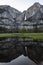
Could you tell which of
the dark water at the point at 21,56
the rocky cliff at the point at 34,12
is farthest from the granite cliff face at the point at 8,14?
the dark water at the point at 21,56

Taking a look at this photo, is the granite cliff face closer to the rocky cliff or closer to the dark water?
the rocky cliff

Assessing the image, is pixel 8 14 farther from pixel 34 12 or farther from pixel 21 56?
pixel 21 56

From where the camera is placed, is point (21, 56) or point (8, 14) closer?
point (21, 56)

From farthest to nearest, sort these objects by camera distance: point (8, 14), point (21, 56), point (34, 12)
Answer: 1. point (8, 14)
2. point (34, 12)
3. point (21, 56)

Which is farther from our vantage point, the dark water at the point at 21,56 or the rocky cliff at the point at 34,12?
the rocky cliff at the point at 34,12

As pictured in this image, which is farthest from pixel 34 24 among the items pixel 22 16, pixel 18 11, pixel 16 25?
pixel 18 11

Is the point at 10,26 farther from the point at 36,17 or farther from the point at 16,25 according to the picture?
the point at 36,17

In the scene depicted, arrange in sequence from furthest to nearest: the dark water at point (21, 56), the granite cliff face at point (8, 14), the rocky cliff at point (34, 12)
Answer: the rocky cliff at point (34, 12) → the granite cliff face at point (8, 14) → the dark water at point (21, 56)

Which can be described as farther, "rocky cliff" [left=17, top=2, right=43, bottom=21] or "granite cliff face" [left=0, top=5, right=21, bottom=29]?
"rocky cliff" [left=17, top=2, right=43, bottom=21]

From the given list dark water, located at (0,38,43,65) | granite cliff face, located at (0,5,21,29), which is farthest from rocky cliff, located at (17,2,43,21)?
dark water, located at (0,38,43,65)

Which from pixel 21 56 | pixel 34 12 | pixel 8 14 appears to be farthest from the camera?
pixel 8 14

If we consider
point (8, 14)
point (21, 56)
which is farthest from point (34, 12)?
point (21, 56)

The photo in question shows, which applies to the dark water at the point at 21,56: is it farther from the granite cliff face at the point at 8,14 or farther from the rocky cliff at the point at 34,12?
the rocky cliff at the point at 34,12

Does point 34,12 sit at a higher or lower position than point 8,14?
higher
